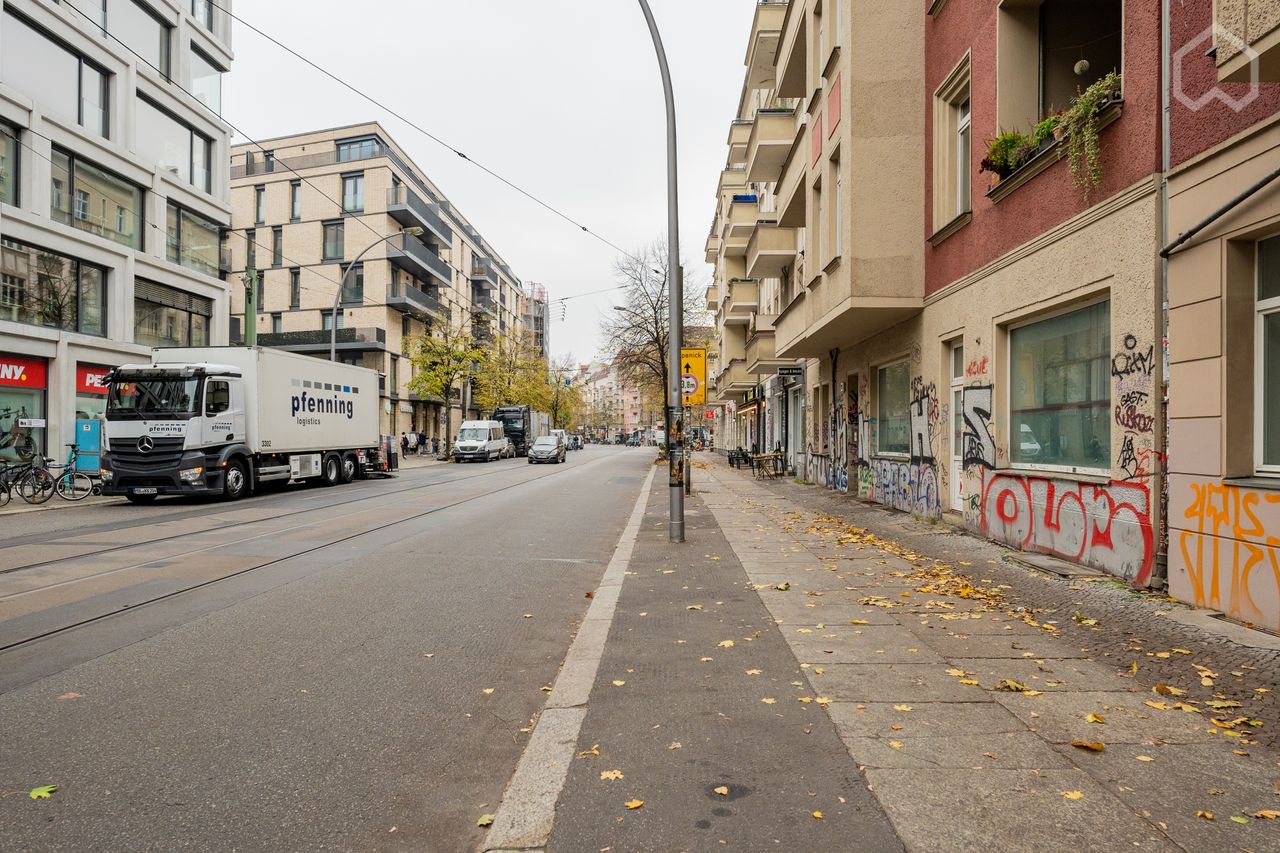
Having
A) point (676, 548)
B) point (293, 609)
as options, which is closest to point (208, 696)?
point (293, 609)

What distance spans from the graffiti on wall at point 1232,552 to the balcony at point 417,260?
1857 inches

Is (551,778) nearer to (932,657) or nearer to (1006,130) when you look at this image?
(932,657)

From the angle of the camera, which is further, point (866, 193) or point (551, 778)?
point (866, 193)

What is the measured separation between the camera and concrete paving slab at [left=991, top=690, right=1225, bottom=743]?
11.9ft

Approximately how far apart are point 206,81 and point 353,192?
2090 centimetres

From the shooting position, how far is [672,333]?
1042 cm

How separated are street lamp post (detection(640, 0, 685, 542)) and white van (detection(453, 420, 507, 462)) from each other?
31.9 meters

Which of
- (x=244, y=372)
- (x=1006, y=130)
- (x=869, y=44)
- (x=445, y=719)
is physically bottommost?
(x=445, y=719)

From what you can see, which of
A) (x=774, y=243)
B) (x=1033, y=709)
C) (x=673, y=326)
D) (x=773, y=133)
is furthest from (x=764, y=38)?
(x=1033, y=709)

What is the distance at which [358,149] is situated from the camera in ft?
162

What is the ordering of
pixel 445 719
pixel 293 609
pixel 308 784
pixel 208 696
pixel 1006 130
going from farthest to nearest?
pixel 1006 130, pixel 293 609, pixel 208 696, pixel 445 719, pixel 308 784

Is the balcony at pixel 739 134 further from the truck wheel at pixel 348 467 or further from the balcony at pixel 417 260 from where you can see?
the balcony at pixel 417 260

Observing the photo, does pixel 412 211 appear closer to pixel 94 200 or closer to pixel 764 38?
pixel 94 200

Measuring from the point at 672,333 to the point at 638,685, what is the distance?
6.59 metres
